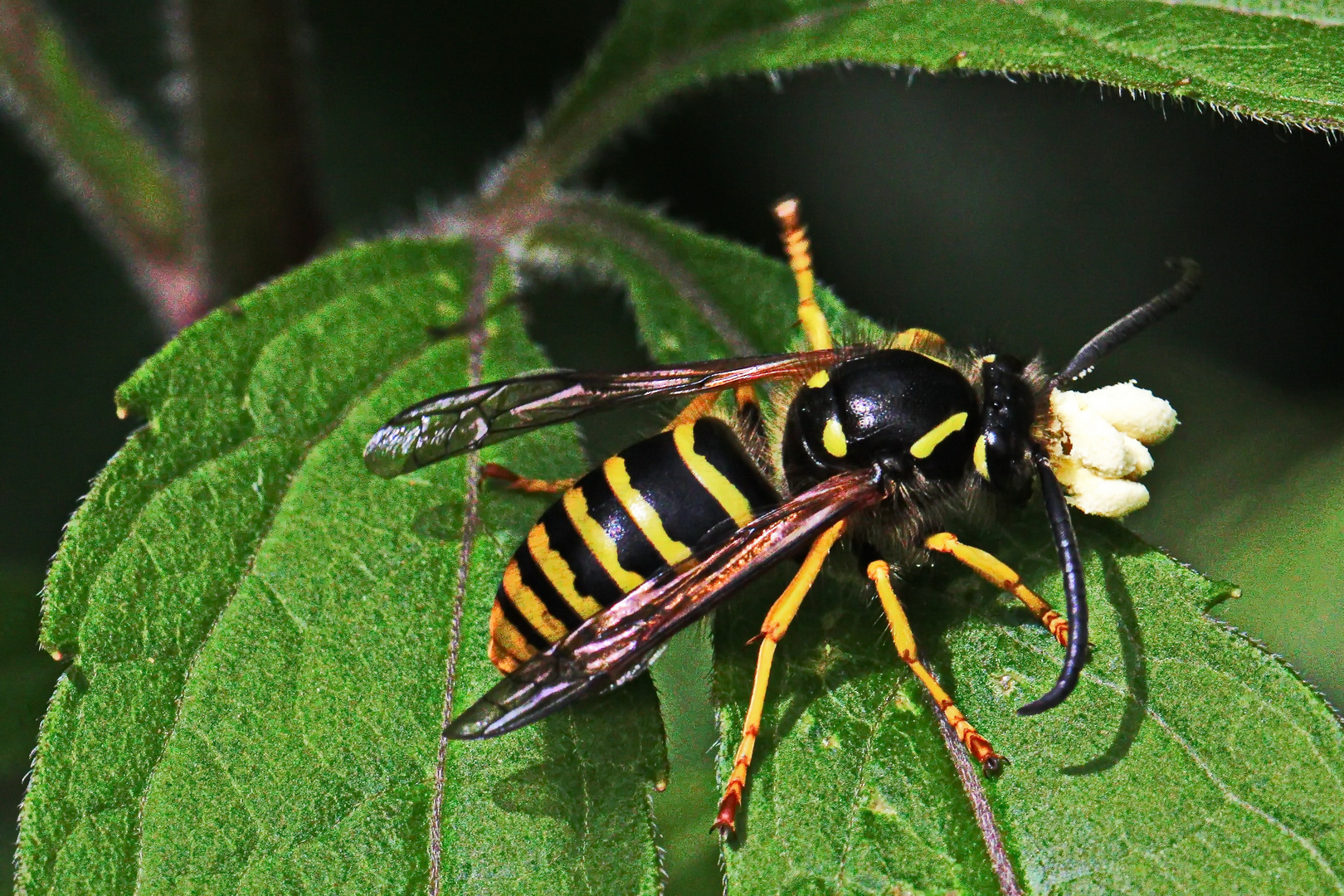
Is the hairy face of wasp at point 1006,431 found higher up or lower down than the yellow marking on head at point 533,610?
higher up

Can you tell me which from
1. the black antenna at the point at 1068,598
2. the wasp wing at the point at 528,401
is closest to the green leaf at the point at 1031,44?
the wasp wing at the point at 528,401

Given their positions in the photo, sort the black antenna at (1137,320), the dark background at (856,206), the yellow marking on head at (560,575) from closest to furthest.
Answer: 1. the yellow marking on head at (560,575)
2. the black antenna at (1137,320)
3. the dark background at (856,206)

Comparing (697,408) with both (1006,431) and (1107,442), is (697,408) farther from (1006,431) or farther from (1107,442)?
(1107,442)

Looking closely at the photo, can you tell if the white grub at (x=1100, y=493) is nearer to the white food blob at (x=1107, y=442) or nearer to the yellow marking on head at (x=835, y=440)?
the white food blob at (x=1107, y=442)

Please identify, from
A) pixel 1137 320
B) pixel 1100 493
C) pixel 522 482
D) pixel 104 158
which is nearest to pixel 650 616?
pixel 522 482

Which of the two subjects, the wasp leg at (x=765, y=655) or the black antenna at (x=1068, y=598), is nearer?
the black antenna at (x=1068, y=598)

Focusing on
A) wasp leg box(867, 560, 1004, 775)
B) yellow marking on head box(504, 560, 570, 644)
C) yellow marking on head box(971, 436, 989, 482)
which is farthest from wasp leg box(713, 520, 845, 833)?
yellow marking on head box(504, 560, 570, 644)

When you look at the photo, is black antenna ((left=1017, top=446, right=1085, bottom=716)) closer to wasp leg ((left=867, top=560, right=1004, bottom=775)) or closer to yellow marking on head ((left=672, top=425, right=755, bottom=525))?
wasp leg ((left=867, top=560, right=1004, bottom=775))
